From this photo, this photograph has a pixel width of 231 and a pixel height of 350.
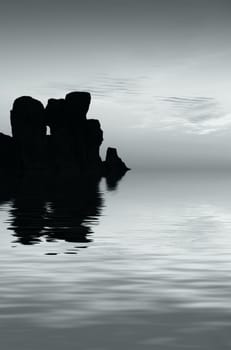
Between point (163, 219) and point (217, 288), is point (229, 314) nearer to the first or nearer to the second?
point (217, 288)

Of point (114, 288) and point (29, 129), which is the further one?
point (29, 129)

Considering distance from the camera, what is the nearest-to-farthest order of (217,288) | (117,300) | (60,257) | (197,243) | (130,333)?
(130,333) < (117,300) < (217,288) < (60,257) < (197,243)

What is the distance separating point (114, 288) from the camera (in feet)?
46.6

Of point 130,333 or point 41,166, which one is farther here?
point 41,166

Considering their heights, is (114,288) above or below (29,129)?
below

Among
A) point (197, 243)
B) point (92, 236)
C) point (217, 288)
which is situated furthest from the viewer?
point (92, 236)

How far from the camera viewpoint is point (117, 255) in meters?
20.0

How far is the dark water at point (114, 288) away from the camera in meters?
9.81

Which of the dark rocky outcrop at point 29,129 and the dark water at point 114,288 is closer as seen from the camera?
the dark water at point 114,288

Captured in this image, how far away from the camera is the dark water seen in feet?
32.2

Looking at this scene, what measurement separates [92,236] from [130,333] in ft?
51.3

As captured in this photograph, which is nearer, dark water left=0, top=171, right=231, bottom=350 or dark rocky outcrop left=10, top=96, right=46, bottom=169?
dark water left=0, top=171, right=231, bottom=350

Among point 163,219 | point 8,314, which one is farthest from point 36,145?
point 8,314

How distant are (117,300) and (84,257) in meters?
6.68
